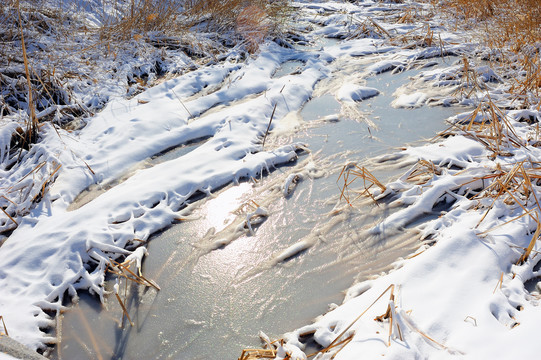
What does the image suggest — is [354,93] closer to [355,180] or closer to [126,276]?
[355,180]

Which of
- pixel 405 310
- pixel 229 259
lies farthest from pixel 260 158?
pixel 405 310

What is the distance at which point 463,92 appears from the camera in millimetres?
3600

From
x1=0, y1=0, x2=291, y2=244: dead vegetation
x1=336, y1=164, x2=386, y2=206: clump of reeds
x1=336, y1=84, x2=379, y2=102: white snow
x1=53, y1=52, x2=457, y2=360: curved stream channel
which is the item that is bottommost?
x1=53, y1=52, x2=457, y2=360: curved stream channel

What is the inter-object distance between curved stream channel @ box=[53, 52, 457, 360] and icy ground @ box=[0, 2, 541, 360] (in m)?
0.09

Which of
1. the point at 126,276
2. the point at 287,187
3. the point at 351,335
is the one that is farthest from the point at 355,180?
the point at 126,276

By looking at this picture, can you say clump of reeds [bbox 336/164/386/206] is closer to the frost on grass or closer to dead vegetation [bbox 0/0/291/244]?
the frost on grass

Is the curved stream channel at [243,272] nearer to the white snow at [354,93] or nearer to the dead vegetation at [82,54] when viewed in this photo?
the dead vegetation at [82,54]

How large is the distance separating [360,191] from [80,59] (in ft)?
10.8

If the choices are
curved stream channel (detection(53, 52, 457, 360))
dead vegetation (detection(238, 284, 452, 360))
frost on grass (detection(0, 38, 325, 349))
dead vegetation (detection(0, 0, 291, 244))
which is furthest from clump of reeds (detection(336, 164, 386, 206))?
dead vegetation (detection(0, 0, 291, 244))

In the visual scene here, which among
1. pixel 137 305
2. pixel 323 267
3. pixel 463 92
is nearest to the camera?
pixel 137 305

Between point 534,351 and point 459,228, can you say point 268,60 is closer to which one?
point 459,228

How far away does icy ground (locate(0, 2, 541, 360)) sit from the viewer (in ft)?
5.01

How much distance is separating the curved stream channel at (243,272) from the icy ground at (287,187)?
89mm

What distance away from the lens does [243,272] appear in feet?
6.44
